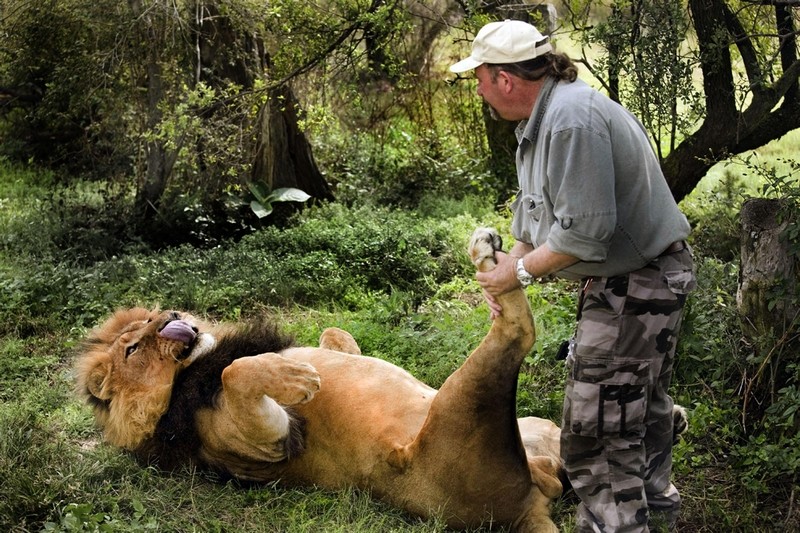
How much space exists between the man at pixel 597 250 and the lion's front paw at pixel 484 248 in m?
0.04

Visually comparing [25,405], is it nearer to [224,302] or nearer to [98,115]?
[224,302]

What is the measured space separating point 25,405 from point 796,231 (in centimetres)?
441

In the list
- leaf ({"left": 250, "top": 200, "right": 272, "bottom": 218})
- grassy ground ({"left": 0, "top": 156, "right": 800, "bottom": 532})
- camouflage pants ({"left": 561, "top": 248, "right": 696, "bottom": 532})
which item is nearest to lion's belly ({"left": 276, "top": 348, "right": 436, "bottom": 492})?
grassy ground ({"left": 0, "top": 156, "right": 800, "bottom": 532})

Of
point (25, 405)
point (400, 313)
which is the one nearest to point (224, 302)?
point (400, 313)

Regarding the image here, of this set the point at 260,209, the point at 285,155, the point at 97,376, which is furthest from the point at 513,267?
the point at 285,155

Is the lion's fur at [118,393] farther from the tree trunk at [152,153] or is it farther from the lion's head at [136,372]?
the tree trunk at [152,153]

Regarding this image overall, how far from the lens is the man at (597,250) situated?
296 cm

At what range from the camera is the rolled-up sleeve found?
2.93 m

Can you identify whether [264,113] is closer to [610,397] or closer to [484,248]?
[484,248]

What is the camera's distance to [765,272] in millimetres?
4238

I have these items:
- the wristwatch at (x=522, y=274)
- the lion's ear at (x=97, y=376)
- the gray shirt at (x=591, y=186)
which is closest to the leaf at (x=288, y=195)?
the lion's ear at (x=97, y=376)

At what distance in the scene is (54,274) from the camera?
7621mm

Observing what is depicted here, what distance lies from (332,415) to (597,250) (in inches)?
59.7

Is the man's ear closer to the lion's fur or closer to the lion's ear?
the lion's fur
